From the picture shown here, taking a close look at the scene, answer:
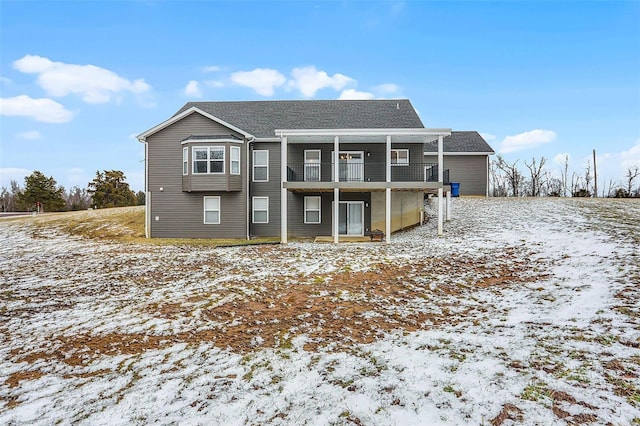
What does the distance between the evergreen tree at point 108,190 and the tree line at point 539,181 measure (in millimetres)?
52585

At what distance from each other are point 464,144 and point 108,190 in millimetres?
45213

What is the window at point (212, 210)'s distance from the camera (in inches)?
784

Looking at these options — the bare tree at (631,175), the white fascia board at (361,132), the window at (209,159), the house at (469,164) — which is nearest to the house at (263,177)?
the window at (209,159)

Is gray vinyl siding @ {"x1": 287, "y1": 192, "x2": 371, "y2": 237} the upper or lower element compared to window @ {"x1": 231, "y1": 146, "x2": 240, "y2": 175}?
lower

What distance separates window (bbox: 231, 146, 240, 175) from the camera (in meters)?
19.3

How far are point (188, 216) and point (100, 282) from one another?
1036 cm

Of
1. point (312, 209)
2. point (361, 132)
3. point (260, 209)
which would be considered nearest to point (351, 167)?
point (312, 209)

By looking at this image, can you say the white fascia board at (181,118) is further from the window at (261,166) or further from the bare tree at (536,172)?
the bare tree at (536,172)

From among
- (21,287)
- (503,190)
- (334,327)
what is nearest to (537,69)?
(503,190)

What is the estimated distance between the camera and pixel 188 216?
19984mm

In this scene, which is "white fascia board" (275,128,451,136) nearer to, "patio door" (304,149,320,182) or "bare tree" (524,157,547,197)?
"patio door" (304,149,320,182)

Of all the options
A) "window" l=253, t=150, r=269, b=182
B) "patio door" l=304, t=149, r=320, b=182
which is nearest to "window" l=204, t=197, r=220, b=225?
"window" l=253, t=150, r=269, b=182

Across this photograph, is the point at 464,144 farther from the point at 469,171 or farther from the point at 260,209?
the point at 260,209

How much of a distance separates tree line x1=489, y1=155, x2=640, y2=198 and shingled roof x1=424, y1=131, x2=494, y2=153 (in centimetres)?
1822
